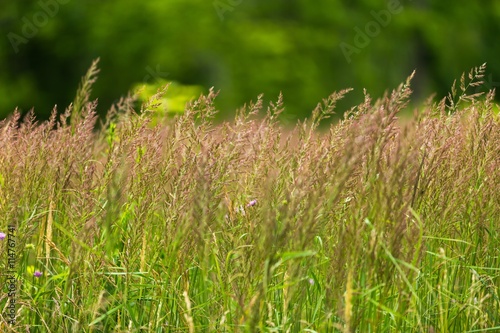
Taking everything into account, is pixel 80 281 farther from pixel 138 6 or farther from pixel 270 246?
pixel 138 6

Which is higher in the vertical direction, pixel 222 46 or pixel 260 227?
pixel 222 46

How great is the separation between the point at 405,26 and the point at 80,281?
23320 mm

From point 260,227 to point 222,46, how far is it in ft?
66.0

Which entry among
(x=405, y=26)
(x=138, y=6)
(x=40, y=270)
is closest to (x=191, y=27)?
(x=138, y=6)

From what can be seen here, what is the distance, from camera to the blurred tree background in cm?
2205

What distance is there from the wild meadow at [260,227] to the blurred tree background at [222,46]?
57.5 ft

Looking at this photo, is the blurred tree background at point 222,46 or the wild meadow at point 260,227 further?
the blurred tree background at point 222,46

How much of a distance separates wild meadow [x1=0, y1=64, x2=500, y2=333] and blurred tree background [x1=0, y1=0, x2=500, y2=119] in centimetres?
1752

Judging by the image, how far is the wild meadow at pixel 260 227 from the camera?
250cm

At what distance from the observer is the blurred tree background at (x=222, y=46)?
868 inches

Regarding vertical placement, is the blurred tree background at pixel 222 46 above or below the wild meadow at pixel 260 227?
above

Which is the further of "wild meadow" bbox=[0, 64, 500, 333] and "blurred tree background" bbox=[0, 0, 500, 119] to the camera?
"blurred tree background" bbox=[0, 0, 500, 119]

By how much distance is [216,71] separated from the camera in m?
23.0

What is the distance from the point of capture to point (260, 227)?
2.90 meters
